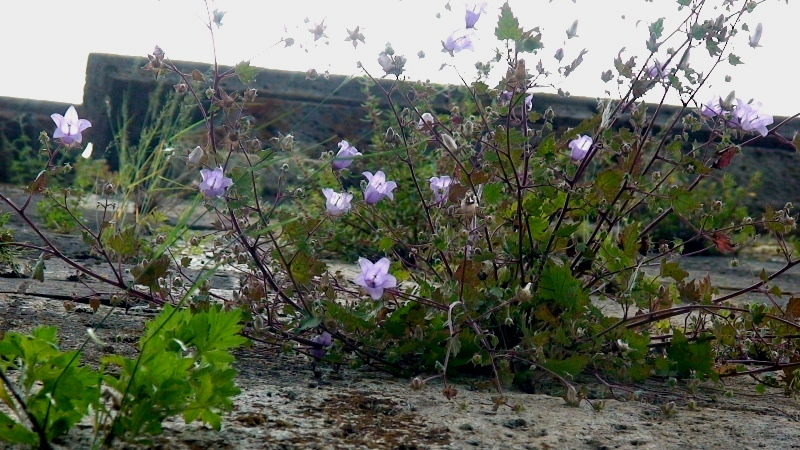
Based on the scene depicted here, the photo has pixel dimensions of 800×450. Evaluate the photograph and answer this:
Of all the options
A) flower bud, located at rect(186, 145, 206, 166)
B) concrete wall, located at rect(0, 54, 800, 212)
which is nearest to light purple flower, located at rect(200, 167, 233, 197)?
flower bud, located at rect(186, 145, 206, 166)

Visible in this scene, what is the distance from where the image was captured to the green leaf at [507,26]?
5.43 feet

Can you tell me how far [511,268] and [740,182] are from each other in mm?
4806

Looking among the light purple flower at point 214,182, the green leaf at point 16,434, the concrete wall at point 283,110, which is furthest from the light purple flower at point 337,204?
the concrete wall at point 283,110

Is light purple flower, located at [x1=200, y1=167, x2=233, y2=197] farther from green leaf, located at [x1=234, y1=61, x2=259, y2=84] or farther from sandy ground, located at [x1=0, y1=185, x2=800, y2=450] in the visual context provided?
sandy ground, located at [x1=0, y1=185, x2=800, y2=450]

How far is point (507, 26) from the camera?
166cm

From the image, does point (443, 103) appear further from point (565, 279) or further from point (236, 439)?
point (236, 439)

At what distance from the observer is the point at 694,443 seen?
147 cm

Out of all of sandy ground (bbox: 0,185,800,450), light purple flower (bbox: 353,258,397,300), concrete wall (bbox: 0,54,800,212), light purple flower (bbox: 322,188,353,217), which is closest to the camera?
sandy ground (bbox: 0,185,800,450)

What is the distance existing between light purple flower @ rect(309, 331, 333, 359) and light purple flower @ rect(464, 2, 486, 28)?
72cm

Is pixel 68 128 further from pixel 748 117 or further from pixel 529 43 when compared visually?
pixel 748 117

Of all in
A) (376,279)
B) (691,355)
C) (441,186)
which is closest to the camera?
(376,279)

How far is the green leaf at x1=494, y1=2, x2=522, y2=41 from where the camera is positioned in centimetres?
165

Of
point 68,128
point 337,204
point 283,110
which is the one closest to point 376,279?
point 337,204

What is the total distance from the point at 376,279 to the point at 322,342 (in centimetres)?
25
